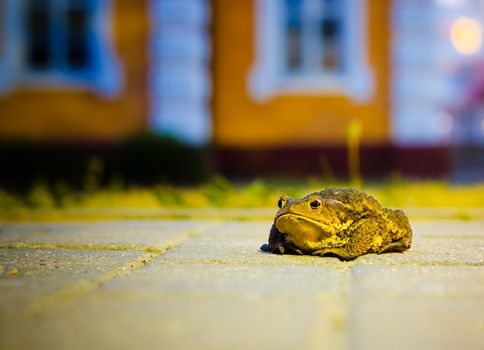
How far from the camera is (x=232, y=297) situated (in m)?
1.77

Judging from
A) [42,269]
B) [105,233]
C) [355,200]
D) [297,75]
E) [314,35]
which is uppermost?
[314,35]

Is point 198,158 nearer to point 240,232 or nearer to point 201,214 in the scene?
point 201,214

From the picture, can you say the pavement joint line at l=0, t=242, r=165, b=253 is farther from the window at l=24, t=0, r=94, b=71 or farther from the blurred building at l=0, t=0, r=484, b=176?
the window at l=24, t=0, r=94, b=71

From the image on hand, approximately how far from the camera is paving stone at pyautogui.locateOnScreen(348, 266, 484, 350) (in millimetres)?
1366

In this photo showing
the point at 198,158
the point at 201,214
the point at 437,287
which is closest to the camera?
the point at 437,287

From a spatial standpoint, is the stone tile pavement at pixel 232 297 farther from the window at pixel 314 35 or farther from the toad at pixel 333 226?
the window at pixel 314 35

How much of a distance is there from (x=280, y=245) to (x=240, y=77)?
6.82 meters

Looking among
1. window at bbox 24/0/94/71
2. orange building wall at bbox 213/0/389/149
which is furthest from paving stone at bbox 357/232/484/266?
window at bbox 24/0/94/71

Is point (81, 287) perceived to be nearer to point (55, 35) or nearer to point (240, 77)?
point (240, 77)

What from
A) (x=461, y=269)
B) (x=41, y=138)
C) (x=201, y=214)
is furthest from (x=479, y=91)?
(x=461, y=269)

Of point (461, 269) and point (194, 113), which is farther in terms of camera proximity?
point (194, 113)

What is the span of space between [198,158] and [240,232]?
4344 millimetres

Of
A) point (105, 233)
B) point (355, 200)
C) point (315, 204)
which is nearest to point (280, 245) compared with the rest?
point (315, 204)

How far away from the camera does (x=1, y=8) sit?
9.01 metres
